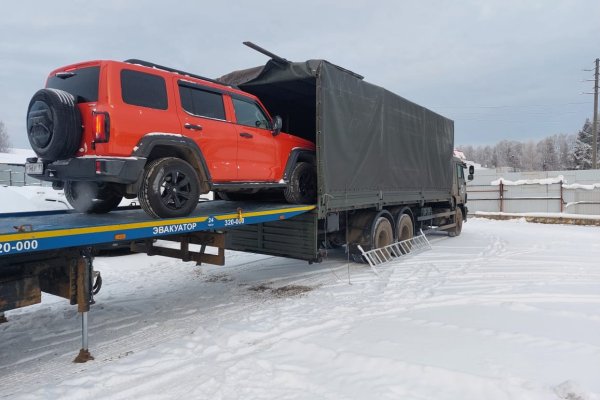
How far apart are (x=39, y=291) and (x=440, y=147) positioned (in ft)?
32.3

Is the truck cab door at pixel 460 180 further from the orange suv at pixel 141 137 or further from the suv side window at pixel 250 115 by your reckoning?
the orange suv at pixel 141 137

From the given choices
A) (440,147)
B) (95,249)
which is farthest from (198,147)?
(440,147)

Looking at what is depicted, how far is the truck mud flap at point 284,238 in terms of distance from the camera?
6469mm

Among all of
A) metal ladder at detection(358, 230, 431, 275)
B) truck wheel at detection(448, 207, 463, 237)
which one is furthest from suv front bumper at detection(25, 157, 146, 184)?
truck wheel at detection(448, 207, 463, 237)

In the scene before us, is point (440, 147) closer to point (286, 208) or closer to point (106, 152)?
point (286, 208)

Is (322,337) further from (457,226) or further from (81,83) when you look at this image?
(457,226)

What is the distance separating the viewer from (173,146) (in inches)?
186

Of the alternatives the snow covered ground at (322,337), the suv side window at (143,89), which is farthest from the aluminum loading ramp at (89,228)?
the suv side window at (143,89)

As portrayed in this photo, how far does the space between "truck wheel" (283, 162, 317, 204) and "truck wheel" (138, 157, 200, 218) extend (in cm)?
208

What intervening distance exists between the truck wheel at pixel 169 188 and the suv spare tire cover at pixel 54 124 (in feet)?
2.52

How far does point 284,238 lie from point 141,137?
9.84ft

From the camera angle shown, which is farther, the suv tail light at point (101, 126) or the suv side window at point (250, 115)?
the suv side window at point (250, 115)

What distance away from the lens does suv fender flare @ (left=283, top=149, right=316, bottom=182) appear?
6.62 meters

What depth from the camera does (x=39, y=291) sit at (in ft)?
12.4
